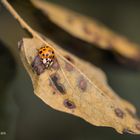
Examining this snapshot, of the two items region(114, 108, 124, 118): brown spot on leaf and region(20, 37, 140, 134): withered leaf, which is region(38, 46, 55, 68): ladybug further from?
region(114, 108, 124, 118): brown spot on leaf

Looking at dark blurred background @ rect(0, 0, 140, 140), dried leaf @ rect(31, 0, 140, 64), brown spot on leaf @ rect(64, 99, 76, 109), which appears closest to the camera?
brown spot on leaf @ rect(64, 99, 76, 109)

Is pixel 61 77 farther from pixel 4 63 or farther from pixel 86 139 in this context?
pixel 86 139

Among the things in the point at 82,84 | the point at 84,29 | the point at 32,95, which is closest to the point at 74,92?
Result: the point at 82,84

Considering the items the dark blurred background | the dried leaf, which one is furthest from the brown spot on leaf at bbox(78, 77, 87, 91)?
the dried leaf

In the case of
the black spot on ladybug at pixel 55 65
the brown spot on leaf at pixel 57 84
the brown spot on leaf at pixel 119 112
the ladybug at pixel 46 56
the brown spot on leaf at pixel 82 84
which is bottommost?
the brown spot on leaf at pixel 119 112

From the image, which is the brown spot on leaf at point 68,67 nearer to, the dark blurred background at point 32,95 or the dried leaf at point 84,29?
the dark blurred background at point 32,95

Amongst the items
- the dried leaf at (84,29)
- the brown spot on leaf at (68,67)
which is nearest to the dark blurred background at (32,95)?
the dried leaf at (84,29)

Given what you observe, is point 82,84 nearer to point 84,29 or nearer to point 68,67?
point 68,67
